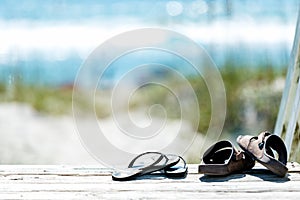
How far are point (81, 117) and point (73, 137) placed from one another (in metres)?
0.31

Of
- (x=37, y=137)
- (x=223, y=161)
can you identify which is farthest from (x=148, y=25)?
(x=223, y=161)

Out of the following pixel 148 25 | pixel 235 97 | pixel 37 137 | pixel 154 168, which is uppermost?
pixel 148 25

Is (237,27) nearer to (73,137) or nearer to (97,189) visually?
(73,137)

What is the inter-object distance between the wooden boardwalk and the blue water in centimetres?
109

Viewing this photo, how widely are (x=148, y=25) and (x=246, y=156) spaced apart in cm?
116

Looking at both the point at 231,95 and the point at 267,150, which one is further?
the point at 231,95

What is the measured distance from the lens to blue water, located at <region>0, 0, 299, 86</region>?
6.36ft

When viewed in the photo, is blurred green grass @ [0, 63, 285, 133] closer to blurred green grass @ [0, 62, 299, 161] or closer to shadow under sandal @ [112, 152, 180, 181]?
blurred green grass @ [0, 62, 299, 161]

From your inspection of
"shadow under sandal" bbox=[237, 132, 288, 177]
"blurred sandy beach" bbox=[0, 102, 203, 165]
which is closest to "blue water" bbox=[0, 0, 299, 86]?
"blurred sandy beach" bbox=[0, 102, 203, 165]

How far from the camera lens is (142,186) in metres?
0.79

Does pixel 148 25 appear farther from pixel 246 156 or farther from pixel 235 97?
pixel 246 156

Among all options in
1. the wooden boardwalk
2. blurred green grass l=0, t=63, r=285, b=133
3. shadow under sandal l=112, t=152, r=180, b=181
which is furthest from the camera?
blurred green grass l=0, t=63, r=285, b=133

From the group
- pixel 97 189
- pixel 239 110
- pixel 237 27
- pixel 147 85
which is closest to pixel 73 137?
pixel 147 85

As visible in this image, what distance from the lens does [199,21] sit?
1998 millimetres
